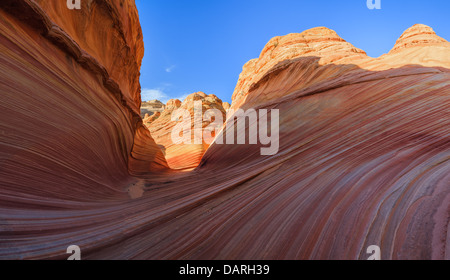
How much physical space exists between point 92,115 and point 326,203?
488cm

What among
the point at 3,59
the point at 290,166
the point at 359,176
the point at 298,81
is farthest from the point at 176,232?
the point at 298,81

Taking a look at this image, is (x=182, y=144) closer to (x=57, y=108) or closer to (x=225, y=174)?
(x=225, y=174)

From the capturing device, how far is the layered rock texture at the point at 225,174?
6.81 feet

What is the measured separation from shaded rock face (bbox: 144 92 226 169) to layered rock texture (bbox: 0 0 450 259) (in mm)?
4679

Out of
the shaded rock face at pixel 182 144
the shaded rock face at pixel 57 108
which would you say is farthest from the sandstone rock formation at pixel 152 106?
the shaded rock face at pixel 57 108

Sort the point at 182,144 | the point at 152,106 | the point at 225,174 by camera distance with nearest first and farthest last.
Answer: the point at 225,174 < the point at 182,144 < the point at 152,106

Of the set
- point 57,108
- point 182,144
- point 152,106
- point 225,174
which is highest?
point 152,106

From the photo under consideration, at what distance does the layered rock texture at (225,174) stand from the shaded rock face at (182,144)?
15.4 ft

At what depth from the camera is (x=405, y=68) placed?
536 centimetres

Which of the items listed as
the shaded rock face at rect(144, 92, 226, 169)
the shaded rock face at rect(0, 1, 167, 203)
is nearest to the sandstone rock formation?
the shaded rock face at rect(144, 92, 226, 169)

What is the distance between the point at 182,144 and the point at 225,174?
29.8ft

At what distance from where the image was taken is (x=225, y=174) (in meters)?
4.55

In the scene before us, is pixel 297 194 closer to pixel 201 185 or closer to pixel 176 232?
pixel 176 232

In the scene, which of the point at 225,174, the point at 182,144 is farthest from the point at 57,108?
the point at 182,144
